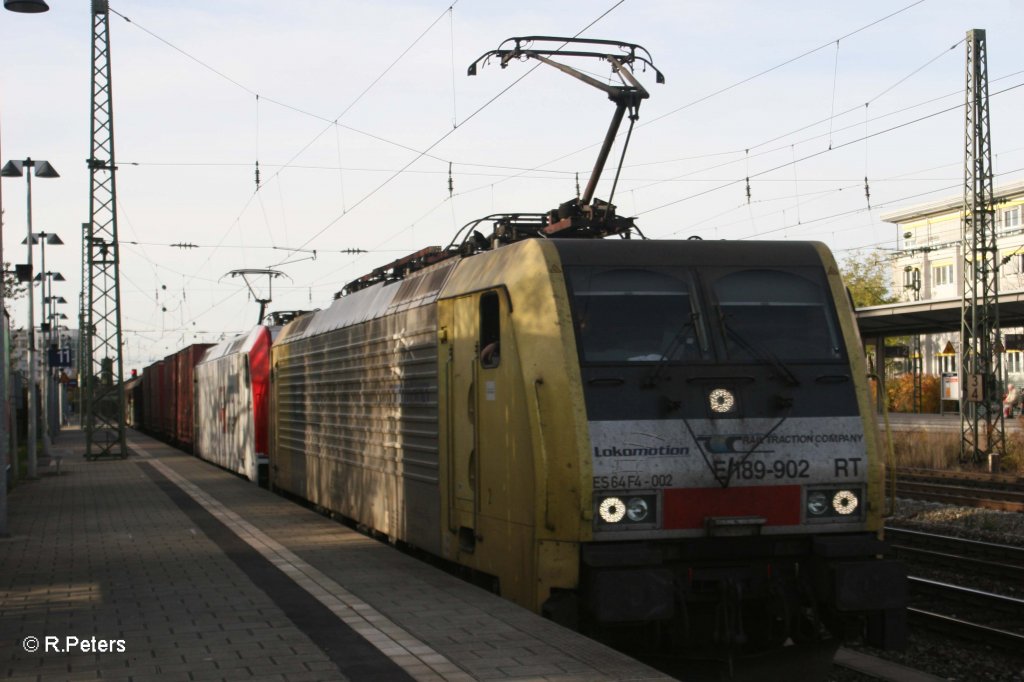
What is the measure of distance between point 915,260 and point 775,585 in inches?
2950

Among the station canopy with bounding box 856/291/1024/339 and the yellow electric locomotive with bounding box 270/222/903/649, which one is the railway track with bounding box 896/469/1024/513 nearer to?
the station canopy with bounding box 856/291/1024/339

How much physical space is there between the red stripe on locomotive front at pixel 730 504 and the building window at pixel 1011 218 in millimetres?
66706

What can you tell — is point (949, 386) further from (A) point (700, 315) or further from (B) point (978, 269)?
(A) point (700, 315)

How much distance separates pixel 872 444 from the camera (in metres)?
8.42

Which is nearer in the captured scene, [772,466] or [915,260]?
[772,466]

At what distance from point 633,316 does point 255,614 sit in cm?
332

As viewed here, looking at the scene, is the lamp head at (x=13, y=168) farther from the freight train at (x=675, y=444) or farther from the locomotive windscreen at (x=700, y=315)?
the locomotive windscreen at (x=700, y=315)

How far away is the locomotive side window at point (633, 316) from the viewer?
27.5 feet

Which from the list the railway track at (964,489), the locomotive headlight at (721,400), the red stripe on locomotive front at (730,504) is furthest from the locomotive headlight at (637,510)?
the railway track at (964,489)

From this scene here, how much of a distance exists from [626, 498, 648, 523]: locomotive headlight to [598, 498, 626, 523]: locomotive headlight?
0.04 meters

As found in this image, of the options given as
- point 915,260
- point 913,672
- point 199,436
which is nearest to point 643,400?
point 913,672

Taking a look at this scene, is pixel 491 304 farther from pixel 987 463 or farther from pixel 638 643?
pixel 987 463

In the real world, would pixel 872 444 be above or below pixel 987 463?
above

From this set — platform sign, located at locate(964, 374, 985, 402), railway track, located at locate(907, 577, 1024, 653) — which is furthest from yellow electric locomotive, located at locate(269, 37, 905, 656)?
platform sign, located at locate(964, 374, 985, 402)
